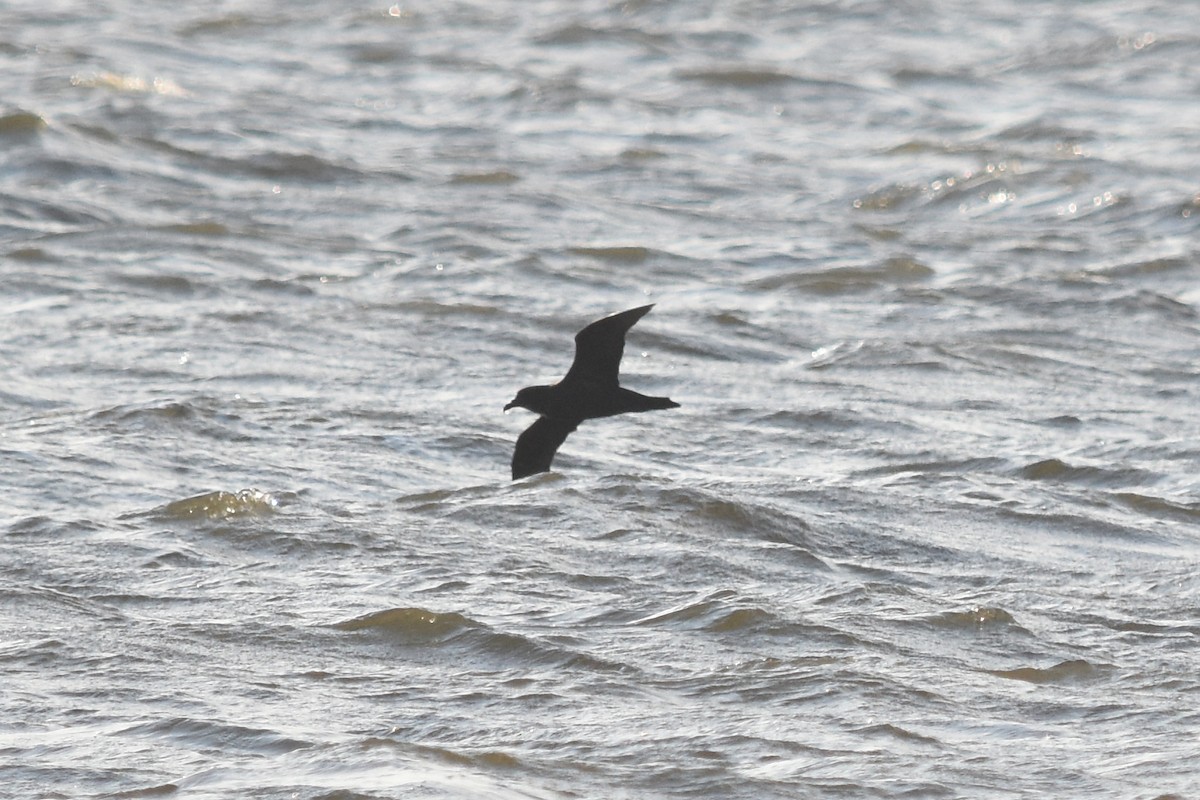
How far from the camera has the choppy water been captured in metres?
6.48

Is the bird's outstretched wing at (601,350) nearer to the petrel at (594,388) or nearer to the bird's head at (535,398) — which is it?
the petrel at (594,388)

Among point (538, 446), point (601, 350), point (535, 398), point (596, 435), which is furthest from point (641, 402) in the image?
point (596, 435)

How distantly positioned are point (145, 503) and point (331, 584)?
114 cm

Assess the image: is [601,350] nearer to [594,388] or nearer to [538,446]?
[594,388]

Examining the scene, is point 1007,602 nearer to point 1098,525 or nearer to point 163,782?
point 1098,525

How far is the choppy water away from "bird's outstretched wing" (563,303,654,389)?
33.6 inches

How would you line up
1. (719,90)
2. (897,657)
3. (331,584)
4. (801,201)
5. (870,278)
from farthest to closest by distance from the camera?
(719,90), (801,201), (870,278), (331,584), (897,657)

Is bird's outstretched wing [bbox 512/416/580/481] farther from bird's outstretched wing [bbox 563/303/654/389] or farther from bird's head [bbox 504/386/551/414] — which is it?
bird's outstretched wing [bbox 563/303/654/389]

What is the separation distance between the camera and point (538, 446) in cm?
778

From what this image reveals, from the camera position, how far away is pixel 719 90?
60.0 ft

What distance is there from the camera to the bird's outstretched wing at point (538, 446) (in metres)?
7.78

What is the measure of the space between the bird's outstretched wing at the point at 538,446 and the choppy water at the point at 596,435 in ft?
1.27

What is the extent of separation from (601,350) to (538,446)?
87 centimetres

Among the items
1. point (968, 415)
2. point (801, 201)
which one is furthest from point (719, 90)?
point (968, 415)
